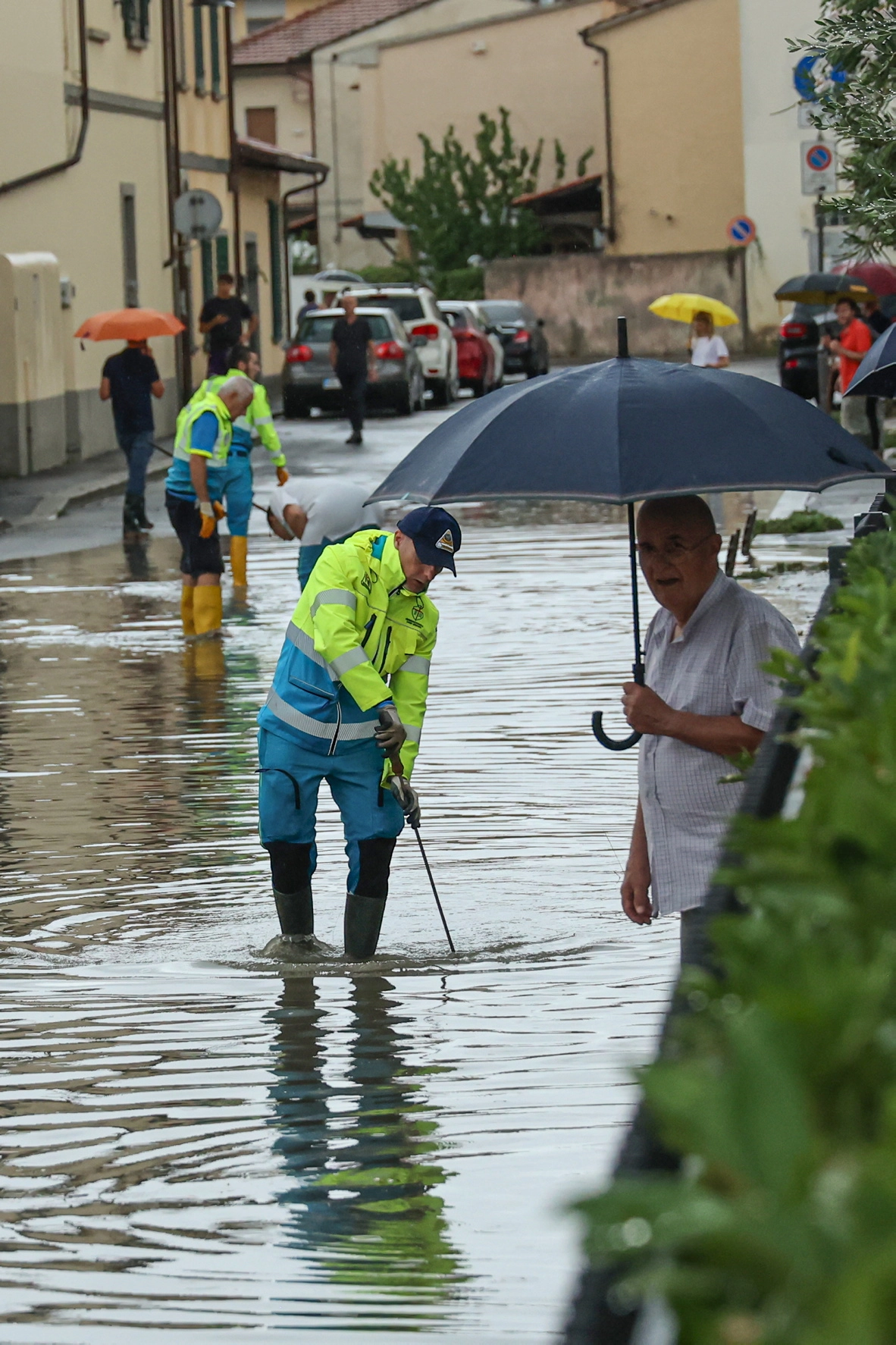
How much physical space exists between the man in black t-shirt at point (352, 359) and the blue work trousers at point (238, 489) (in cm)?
1504

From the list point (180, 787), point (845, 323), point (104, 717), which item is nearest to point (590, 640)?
point (104, 717)

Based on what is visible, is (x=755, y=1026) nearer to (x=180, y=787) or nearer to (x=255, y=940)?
(x=255, y=940)

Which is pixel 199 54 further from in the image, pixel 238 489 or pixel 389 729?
pixel 389 729

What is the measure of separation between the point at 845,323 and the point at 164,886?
18524 millimetres

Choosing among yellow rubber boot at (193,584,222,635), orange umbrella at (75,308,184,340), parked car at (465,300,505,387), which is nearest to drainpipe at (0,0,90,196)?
orange umbrella at (75,308,184,340)

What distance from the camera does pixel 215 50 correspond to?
4153cm

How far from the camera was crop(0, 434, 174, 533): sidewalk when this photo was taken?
24875 mm

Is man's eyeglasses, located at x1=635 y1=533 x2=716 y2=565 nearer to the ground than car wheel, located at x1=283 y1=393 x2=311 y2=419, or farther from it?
nearer to the ground

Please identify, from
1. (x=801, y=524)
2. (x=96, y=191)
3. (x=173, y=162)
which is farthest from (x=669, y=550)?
(x=173, y=162)

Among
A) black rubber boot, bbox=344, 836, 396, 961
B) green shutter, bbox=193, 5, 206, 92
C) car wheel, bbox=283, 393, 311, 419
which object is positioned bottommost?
black rubber boot, bbox=344, 836, 396, 961

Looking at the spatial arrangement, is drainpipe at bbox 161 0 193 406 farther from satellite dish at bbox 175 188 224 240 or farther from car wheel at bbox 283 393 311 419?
satellite dish at bbox 175 188 224 240

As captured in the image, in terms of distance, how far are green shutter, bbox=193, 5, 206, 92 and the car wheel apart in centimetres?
533

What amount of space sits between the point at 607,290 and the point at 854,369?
97.0 feet

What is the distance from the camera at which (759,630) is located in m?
5.50
